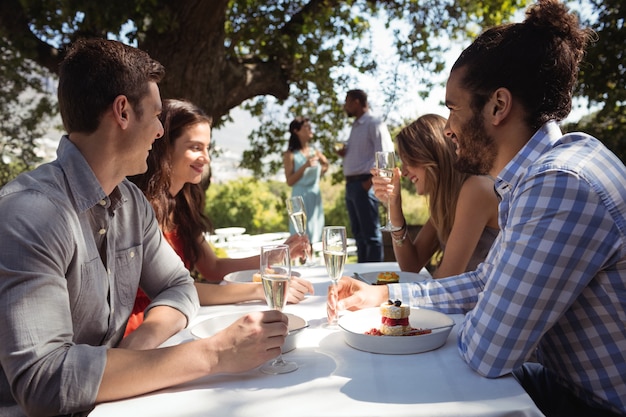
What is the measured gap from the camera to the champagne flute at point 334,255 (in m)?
1.79

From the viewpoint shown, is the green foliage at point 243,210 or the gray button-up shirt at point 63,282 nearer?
the gray button-up shirt at point 63,282

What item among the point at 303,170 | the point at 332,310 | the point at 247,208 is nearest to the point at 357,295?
the point at 332,310

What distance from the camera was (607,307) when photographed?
4.54 ft

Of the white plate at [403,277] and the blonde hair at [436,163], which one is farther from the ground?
the blonde hair at [436,163]

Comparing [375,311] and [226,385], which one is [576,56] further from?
[226,385]

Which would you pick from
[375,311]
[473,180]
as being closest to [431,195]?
[473,180]

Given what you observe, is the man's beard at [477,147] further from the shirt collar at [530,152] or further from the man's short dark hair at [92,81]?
the man's short dark hair at [92,81]

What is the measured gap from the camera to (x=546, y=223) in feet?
4.33

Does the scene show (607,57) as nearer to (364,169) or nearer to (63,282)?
(364,169)

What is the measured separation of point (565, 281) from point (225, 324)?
93cm

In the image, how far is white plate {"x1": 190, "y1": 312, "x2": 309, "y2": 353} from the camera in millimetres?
1507

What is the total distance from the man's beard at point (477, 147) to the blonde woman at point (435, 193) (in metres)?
0.76

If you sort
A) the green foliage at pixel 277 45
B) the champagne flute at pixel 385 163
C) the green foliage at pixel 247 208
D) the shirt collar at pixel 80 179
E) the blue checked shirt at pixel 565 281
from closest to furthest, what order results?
the blue checked shirt at pixel 565 281 < the shirt collar at pixel 80 179 < the champagne flute at pixel 385 163 < the green foliage at pixel 277 45 < the green foliage at pixel 247 208

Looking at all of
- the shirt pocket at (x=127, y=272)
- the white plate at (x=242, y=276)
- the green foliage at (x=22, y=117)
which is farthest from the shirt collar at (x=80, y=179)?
the green foliage at (x=22, y=117)
